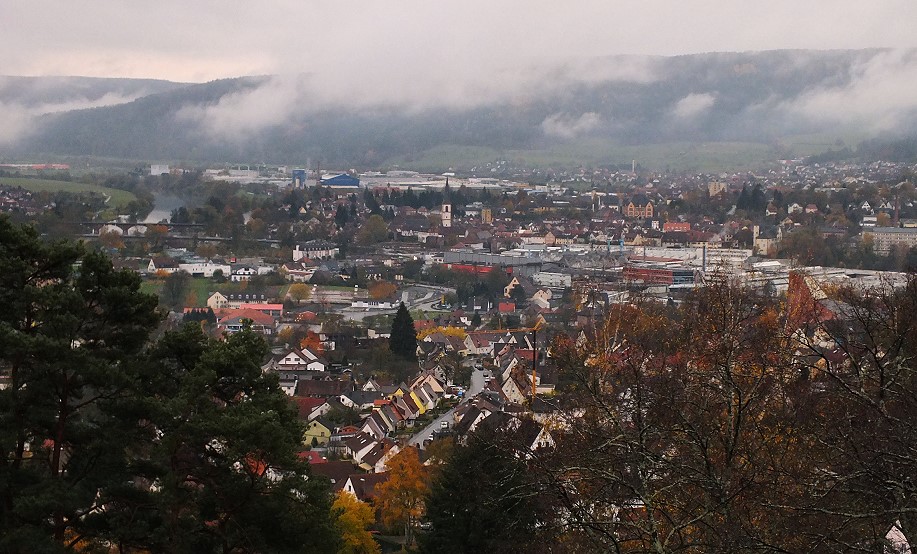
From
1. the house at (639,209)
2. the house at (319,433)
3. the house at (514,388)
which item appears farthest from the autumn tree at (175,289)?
the house at (639,209)

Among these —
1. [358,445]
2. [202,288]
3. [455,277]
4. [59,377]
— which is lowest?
[455,277]

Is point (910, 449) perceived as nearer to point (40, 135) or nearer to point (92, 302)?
Result: point (92, 302)

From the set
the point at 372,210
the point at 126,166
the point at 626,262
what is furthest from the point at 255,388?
the point at 126,166

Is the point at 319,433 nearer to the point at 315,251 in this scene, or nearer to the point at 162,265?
the point at 162,265

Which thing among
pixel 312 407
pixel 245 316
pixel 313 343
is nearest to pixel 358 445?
pixel 312 407

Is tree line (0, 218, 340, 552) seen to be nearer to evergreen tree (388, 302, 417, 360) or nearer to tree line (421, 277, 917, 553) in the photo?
tree line (421, 277, 917, 553)
